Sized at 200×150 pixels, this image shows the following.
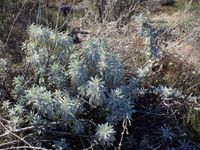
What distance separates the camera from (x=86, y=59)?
12.6 feet

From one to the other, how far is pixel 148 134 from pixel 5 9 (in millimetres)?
4253

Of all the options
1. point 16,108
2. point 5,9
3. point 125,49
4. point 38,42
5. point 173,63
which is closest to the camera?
point 16,108

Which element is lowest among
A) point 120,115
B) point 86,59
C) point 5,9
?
point 5,9

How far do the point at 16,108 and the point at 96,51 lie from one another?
726 millimetres

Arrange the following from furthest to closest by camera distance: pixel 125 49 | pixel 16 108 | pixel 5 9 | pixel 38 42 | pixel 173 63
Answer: pixel 5 9 < pixel 173 63 < pixel 125 49 < pixel 38 42 < pixel 16 108

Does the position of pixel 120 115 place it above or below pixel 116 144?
above

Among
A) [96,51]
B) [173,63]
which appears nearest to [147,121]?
[96,51]

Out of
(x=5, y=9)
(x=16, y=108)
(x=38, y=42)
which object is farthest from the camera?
(x=5, y=9)

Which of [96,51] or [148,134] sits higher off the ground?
[96,51]

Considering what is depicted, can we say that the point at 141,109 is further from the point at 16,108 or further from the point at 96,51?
the point at 16,108

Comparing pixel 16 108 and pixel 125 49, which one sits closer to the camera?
pixel 16 108

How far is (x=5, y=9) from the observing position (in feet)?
25.0

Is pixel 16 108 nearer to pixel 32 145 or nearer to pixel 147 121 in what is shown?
pixel 32 145

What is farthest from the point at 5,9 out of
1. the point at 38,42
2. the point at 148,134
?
the point at 148,134
